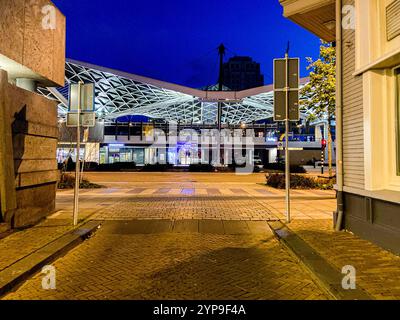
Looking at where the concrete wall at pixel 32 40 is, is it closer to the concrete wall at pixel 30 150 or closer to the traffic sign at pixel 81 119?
the concrete wall at pixel 30 150

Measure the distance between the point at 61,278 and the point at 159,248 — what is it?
1.94 meters

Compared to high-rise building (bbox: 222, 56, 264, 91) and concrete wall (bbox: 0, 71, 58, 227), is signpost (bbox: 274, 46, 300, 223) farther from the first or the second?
high-rise building (bbox: 222, 56, 264, 91)

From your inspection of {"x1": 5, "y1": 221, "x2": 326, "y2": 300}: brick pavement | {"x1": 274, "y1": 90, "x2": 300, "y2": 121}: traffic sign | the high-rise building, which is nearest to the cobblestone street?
{"x1": 5, "y1": 221, "x2": 326, "y2": 300}: brick pavement

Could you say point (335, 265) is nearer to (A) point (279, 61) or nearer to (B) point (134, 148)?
(A) point (279, 61)

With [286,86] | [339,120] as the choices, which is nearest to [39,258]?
[339,120]

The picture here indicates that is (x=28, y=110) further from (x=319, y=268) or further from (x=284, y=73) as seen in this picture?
(x=319, y=268)

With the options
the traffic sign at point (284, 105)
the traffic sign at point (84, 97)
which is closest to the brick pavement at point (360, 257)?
the traffic sign at point (284, 105)

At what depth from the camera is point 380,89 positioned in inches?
235

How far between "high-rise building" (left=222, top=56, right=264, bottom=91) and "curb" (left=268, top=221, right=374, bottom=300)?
159666mm

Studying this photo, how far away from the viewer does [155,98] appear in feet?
186

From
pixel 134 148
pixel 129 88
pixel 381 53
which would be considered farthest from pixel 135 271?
pixel 129 88

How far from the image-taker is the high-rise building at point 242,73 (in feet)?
530

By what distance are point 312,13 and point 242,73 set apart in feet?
527

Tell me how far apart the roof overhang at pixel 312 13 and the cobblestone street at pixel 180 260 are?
198 inches
